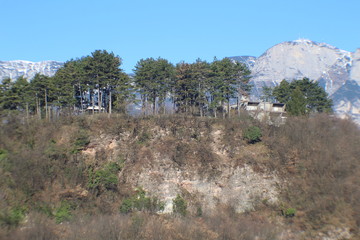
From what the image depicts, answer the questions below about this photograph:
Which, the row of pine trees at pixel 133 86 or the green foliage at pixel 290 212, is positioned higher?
the row of pine trees at pixel 133 86

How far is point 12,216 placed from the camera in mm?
27188

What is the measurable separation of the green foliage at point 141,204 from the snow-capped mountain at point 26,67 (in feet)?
389

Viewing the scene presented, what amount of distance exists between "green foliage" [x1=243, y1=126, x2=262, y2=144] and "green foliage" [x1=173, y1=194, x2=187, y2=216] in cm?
979

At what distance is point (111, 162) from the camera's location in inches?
1480

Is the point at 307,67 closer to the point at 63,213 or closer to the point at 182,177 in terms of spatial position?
the point at 182,177

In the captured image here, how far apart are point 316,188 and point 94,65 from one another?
28.1 metres

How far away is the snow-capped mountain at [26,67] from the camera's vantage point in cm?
14788

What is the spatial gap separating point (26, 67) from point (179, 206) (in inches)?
5536

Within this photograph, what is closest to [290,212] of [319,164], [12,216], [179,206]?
[319,164]

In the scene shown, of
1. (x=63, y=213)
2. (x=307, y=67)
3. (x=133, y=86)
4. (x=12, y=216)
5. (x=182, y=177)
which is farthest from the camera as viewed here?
(x=307, y=67)

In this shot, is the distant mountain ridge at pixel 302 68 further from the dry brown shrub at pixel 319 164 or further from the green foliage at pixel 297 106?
the dry brown shrub at pixel 319 164

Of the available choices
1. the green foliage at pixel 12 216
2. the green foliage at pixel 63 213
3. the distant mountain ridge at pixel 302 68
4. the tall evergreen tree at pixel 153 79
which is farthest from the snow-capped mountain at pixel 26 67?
the green foliage at pixel 12 216

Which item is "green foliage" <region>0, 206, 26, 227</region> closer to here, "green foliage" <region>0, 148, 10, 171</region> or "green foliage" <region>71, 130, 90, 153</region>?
"green foliage" <region>0, 148, 10, 171</region>

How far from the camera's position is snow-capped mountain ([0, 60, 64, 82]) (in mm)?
147875
